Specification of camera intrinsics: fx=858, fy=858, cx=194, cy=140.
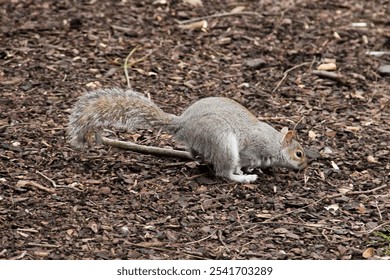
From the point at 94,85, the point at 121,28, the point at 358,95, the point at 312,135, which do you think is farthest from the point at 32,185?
the point at 358,95

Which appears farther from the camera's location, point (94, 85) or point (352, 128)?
point (94, 85)

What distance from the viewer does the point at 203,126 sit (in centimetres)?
537

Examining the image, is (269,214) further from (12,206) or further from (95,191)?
(12,206)

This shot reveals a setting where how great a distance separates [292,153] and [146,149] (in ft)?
3.21

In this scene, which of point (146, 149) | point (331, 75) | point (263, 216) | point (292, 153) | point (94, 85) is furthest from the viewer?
point (331, 75)

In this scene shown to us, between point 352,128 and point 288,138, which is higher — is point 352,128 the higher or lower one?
the lower one

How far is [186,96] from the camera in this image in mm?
6660

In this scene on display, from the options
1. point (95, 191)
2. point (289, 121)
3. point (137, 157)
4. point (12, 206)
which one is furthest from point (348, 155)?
point (12, 206)

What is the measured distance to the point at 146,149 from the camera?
19.0ft

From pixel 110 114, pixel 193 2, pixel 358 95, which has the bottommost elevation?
pixel 358 95

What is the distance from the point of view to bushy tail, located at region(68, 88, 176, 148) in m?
5.44

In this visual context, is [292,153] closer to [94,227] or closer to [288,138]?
[288,138]

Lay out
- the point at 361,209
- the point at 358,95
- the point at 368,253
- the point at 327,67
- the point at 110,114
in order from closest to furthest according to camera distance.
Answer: the point at 368,253 < the point at 361,209 < the point at 110,114 < the point at 358,95 < the point at 327,67

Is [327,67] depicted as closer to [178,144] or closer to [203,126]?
[178,144]
